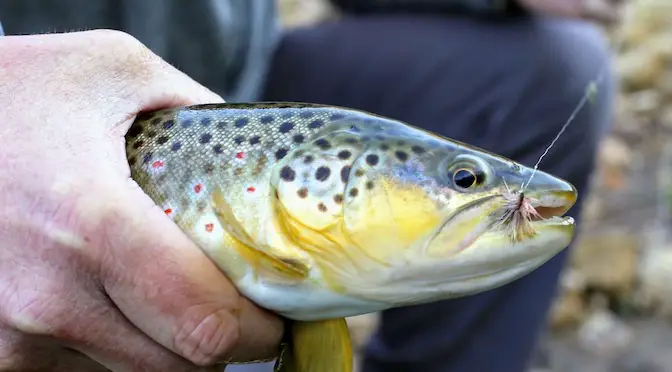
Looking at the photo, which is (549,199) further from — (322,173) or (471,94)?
(471,94)

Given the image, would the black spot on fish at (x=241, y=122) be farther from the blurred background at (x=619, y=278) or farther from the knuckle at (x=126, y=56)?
the blurred background at (x=619, y=278)

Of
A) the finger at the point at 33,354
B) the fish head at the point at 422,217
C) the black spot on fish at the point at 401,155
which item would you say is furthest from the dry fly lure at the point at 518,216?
the finger at the point at 33,354

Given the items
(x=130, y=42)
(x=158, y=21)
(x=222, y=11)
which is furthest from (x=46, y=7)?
(x=130, y=42)

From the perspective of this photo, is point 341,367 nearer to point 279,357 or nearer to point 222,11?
point 279,357

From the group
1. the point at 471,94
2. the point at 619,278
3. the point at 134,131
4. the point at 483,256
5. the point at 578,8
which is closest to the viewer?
the point at 483,256

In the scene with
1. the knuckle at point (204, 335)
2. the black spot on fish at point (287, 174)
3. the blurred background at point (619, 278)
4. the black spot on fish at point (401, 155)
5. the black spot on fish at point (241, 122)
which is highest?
the black spot on fish at point (401, 155)

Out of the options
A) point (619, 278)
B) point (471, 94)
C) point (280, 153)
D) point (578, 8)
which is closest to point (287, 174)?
point (280, 153)

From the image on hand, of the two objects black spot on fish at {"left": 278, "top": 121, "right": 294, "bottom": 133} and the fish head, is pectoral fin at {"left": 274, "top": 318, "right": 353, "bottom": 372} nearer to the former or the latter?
the fish head
